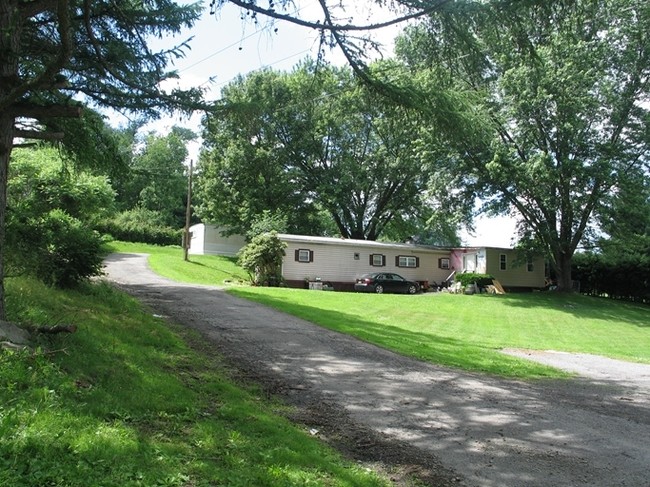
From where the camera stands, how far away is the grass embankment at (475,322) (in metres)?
11.6

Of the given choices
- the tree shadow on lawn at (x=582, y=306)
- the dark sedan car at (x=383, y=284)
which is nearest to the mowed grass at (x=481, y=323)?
the tree shadow on lawn at (x=582, y=306)

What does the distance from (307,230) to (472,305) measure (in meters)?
20.5

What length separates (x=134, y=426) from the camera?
4.47m

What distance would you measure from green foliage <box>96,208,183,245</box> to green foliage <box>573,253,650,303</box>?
3485cm

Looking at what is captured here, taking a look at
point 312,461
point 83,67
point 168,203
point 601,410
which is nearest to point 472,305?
point 601,410

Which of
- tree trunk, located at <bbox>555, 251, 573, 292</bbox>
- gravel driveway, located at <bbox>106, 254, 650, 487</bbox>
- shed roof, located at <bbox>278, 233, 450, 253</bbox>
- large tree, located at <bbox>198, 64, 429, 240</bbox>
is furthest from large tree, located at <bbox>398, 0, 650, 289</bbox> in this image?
gravel driveway, located at <bbox>106, 254, 650, 487</bbox>

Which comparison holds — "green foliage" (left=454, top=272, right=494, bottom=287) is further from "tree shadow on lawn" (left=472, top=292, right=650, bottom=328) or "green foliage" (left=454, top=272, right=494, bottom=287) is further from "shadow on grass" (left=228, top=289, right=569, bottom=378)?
"shadow on grass" (left=228, top=289, right=569, bottom=378)

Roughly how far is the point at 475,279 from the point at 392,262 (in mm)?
5644

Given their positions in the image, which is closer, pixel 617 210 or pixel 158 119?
pixel 158 119

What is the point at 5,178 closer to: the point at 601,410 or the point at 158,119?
the point at 158,119

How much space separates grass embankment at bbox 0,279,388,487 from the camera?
11.3 ft

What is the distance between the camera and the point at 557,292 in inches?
1273

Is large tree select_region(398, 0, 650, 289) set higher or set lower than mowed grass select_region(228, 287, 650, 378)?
higher

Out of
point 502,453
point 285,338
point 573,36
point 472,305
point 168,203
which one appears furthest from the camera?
point 168,203
